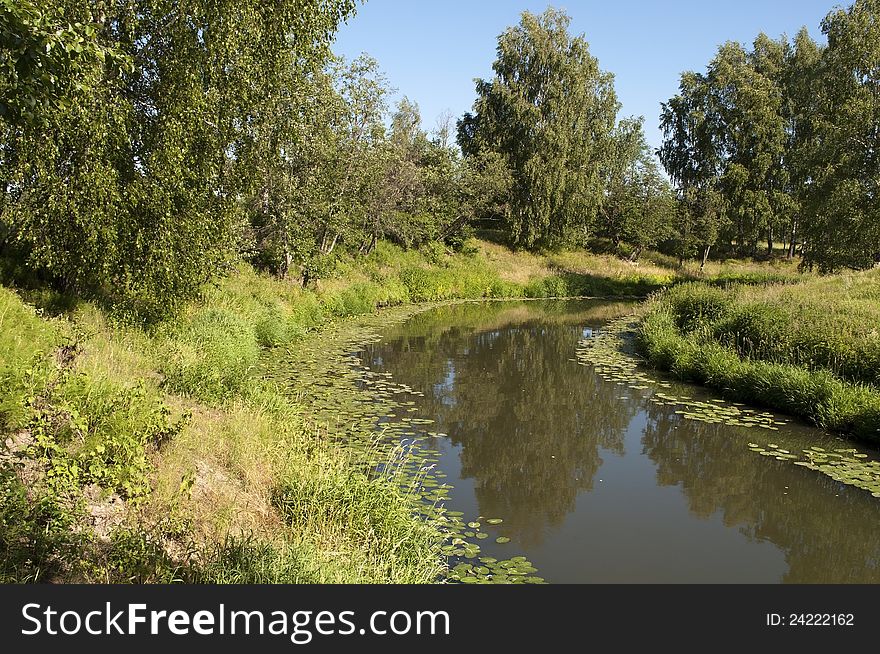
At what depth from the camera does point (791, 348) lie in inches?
573

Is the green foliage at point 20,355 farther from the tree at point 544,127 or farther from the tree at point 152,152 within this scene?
the tree at point 544,127

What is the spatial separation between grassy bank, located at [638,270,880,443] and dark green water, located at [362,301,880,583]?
81 cm

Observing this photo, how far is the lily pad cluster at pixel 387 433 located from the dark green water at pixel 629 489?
0.71ft

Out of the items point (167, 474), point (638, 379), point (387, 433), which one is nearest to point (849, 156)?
point (638, 379)

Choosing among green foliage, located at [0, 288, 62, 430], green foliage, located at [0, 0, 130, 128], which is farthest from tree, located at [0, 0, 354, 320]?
green foliage, located at [0, 0, 130, 128]

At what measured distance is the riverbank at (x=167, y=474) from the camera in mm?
5242

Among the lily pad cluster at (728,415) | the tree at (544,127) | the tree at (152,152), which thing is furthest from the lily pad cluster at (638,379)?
the tree at (544,127)

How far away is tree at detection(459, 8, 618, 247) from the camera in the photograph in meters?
43.2

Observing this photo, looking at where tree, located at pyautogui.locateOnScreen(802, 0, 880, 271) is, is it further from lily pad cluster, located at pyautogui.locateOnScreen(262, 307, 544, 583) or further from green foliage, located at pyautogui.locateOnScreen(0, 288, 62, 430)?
green foliage, located at pyautogui.locateOnScreen(0, 288, 62, 430)

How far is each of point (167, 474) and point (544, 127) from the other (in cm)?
4106

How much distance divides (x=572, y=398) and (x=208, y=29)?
11.2m

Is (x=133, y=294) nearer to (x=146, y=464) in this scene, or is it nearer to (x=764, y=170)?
(x=146, y=464)

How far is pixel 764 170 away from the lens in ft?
151

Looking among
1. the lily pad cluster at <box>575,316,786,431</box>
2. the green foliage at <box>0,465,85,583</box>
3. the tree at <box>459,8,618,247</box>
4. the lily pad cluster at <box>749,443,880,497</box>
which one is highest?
the tree at <box>459,8,618,247</box>
